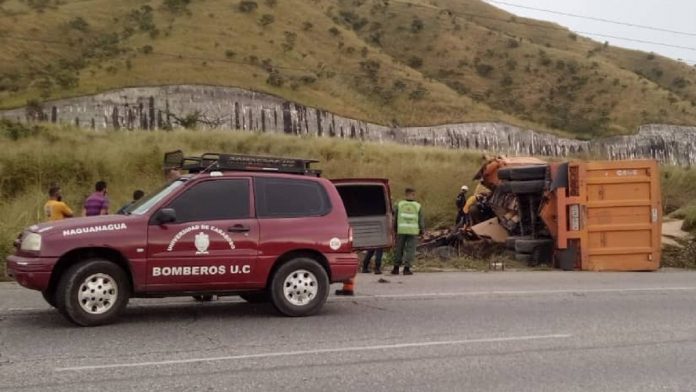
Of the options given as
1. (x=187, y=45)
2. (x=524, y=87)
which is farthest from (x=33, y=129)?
(x=524, y=87)

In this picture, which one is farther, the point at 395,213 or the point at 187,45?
the point at 187,45

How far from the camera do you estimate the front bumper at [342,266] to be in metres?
9.46

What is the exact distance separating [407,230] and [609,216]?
4.75 m

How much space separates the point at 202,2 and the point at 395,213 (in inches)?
2680

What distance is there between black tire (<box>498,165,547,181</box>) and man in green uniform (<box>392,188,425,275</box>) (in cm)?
337

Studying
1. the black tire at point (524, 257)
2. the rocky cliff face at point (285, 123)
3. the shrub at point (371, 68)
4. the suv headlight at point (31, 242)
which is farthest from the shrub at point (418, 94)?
the suv headlight at point (31, 242)

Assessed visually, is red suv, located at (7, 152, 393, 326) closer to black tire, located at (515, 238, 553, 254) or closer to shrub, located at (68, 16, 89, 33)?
black tire, located at (515, 238, 553, 254)

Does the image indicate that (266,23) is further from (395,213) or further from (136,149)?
(395,213)

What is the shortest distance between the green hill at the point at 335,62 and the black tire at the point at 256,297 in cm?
4909

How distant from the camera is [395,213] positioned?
1541cm

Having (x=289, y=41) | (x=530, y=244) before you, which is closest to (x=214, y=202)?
(x=530, y=244)

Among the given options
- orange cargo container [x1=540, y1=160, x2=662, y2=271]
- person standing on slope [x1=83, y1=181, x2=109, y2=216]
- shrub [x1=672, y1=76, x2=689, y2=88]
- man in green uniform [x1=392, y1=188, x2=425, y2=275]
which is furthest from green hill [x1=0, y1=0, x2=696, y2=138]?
orange cargo container [x1=540, y1=160, x2=662, y2=271]

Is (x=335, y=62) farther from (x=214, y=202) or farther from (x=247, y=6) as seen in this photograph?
(x=214, y=202)

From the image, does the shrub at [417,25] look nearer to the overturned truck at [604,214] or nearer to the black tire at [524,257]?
the black tire at [524,257]
